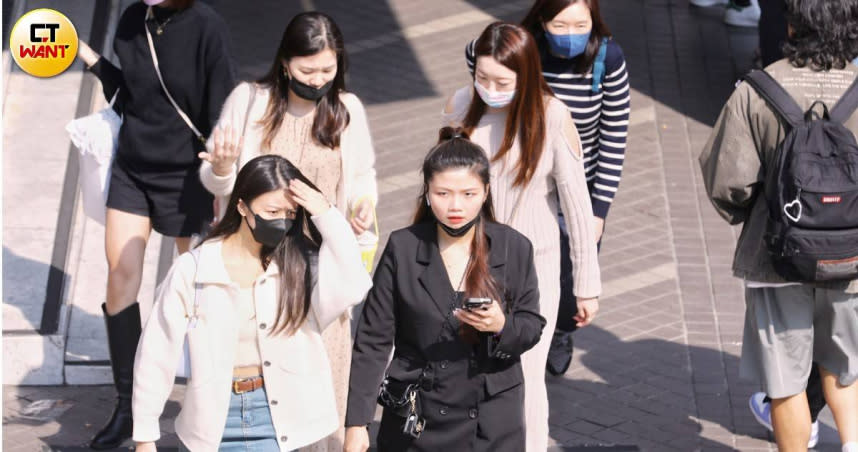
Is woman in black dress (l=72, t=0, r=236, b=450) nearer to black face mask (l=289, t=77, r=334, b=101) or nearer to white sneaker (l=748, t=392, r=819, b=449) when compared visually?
black face mask (l=289, t=77, r=334, b=101)

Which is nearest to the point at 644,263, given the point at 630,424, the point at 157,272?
the point at 630,424

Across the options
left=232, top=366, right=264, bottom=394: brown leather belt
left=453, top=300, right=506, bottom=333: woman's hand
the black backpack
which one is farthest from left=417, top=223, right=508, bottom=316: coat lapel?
the black backpack

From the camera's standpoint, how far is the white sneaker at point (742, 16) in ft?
41.5

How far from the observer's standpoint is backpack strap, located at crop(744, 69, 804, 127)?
222 inches

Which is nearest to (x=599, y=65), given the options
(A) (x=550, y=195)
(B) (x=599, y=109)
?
(B) (x=599, y=109)

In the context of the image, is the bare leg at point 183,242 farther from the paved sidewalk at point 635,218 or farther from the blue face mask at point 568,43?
Answer: the blue face mask at point 568,43

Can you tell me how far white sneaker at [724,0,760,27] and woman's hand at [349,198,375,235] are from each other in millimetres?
7630

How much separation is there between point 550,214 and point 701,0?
7775 millimetres

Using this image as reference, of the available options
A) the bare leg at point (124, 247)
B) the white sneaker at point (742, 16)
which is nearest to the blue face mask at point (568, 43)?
the bare leg at point (124, 247)

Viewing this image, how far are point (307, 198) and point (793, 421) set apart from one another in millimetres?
2424

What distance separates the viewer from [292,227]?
5020 mm

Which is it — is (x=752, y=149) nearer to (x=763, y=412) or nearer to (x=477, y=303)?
(x=763, y=412)

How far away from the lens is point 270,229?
4.90 meters

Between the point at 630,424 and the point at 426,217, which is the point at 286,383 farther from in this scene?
the point at 630,424
